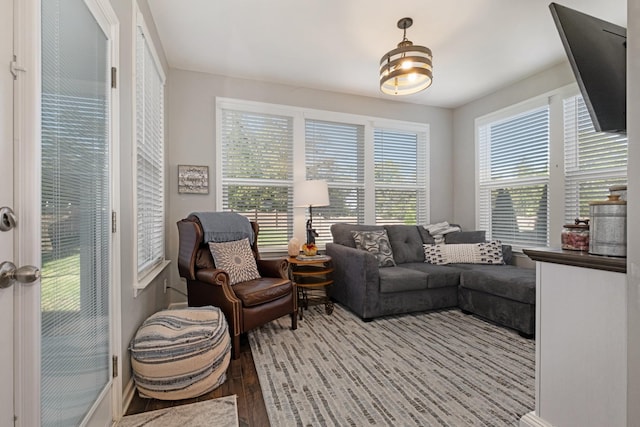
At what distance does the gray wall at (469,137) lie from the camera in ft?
11.7

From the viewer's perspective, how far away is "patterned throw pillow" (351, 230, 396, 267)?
3338 millimetres

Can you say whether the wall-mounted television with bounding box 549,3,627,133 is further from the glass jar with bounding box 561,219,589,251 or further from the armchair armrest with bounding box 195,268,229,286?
the armchair armrest with bounding box 195,268,229,286

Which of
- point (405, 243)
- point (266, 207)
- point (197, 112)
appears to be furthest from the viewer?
point (405, 243)

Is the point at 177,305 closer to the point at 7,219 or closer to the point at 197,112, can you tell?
the point at 197,112

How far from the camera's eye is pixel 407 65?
227 cm

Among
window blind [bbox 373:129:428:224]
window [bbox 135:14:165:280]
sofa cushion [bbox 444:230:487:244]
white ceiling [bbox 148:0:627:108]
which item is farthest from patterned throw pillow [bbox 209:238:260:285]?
sofa cushion [bbox 444:230:487:244]

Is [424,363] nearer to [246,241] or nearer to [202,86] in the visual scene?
[246,241]

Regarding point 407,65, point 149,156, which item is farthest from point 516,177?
point 149,156

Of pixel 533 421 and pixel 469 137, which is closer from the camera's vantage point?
pixel 533 421

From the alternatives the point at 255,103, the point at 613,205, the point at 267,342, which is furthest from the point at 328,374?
the point at 255,103

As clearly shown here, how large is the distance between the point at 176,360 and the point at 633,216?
6.97 feet

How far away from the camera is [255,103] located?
11.5 ft

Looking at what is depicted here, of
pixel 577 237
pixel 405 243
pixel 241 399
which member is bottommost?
pixel 241 399

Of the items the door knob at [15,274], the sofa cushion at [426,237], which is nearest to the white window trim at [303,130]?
the sofa cushion at [426,237]
